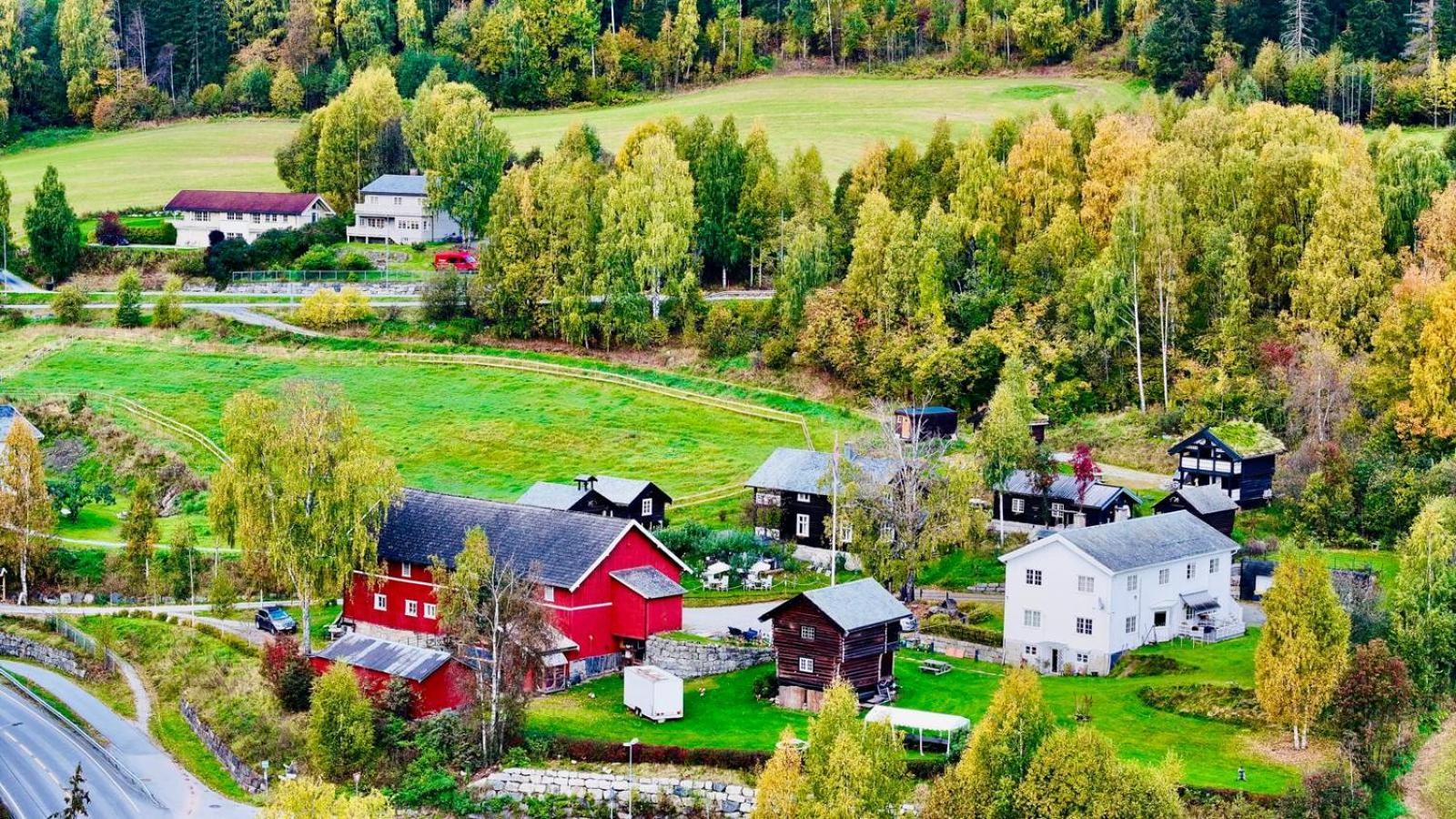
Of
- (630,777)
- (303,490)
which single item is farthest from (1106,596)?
(303,490)

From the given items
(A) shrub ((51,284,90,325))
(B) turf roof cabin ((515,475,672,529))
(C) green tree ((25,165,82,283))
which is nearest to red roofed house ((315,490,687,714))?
(B) turf roof cabin ((515,475,672,529))

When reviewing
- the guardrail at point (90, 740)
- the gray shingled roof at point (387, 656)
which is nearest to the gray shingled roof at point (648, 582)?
the gray shingled roof at point (387, 656)

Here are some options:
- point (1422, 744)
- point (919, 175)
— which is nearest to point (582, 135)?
point (919, 175)

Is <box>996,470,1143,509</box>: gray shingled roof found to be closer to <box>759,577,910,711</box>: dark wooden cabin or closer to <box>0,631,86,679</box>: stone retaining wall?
<box>759,577,910,711</box>: dark wooden cabin

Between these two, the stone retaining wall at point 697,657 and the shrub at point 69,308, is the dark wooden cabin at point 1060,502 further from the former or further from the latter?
the shrub at point 69,308

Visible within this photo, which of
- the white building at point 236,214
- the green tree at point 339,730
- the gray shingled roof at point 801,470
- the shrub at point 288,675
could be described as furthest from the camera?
the white building at point 236,214

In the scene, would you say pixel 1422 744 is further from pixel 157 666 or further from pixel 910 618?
pixel 157 666
